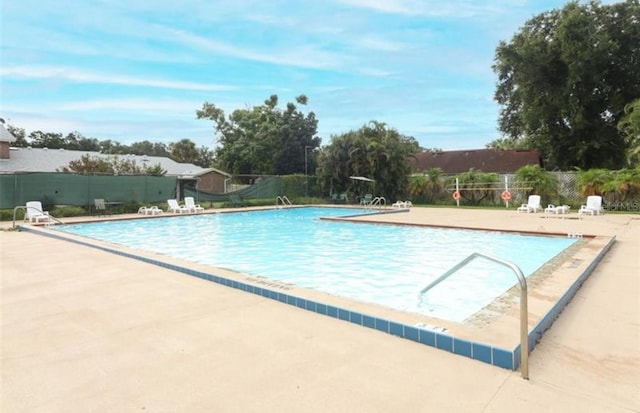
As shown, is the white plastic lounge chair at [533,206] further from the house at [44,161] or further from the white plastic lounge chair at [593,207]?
the house at [44,161]

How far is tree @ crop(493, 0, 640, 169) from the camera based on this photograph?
69.8 feet

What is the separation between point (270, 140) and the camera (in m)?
32.5

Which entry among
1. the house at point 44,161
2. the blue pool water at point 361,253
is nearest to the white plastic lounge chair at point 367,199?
the blue pool water at point 361,253

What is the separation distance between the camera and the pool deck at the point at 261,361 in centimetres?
226

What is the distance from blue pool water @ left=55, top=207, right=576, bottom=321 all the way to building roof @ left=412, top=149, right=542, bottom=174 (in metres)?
16.5

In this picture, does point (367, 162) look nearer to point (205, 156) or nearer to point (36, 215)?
point (36, 215)

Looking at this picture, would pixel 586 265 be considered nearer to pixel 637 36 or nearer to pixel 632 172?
pixel 632 172

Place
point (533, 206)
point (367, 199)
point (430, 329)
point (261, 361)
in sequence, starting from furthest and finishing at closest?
point (367, 199)
point (533, 206)
point (430, 329)
point (261, 361)

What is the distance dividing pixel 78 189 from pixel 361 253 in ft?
38.4

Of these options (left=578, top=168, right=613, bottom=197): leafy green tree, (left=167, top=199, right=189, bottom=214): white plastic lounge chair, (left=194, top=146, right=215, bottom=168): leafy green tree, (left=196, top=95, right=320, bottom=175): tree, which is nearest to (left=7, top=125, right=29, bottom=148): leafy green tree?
(left=194, top=146, right=215, bottom=168): leafy green tree

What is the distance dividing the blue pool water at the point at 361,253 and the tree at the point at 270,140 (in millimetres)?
18529

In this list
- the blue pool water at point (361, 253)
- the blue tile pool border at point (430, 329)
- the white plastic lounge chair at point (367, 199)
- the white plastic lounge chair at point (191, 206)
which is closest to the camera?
the blue tile pool border at point (430, 329)

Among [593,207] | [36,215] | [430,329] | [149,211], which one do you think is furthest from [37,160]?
[593,207]

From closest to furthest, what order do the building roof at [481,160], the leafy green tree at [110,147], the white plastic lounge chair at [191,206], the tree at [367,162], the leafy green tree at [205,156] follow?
the white plastic lounge chair at [191,206]
the tree at [367,162]
the building roof at [481,160]
the leafy green tree at [205,156]
the leafy green tree at [110,147]
